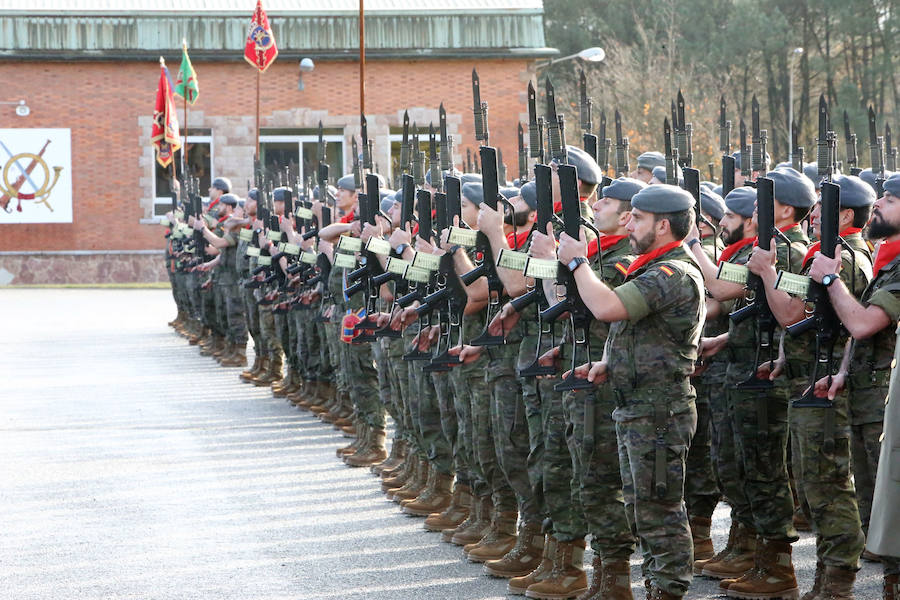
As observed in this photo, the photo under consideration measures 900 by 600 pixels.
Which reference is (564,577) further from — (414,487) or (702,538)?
(414,487)

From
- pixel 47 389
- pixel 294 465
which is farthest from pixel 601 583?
pixel 47 389

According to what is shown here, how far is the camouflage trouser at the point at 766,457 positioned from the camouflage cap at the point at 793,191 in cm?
95

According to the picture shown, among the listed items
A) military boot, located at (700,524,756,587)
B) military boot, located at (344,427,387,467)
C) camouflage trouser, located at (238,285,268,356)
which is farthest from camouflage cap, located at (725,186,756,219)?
camouflage trouser, located at (238,285,268,356)

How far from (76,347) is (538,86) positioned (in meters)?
22.4

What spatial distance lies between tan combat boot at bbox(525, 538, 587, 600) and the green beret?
1.76 metres

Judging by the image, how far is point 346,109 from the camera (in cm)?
3625

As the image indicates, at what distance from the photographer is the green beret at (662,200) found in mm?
6082

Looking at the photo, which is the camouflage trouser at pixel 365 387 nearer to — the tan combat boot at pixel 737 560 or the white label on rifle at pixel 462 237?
the white label on rifle at pixel 462 237

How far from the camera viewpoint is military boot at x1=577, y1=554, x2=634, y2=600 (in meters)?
6.41

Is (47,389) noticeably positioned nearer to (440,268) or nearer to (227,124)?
(440,268)

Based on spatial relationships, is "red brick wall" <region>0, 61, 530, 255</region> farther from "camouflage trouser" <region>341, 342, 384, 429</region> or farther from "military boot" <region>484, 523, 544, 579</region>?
"military boot" <region>484, 523, 544, 579</region>

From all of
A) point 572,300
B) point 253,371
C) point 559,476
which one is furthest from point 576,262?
point 253,371

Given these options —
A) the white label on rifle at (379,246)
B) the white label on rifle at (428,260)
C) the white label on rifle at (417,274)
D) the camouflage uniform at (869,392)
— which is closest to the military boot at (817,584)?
the camouflage uniform at (869,392)

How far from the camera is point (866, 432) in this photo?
6434 millimetres
